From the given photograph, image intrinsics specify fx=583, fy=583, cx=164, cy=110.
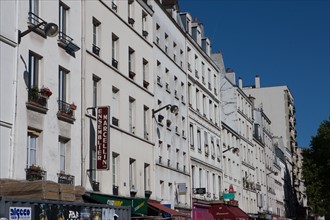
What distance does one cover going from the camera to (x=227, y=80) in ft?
183

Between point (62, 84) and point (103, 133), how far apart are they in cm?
258

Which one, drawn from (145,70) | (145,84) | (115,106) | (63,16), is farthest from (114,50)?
(63,16)

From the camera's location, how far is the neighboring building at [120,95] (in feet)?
78.5

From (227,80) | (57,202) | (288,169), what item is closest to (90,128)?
(57,202)

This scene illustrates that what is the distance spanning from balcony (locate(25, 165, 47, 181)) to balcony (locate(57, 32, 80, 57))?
5043 millimetres

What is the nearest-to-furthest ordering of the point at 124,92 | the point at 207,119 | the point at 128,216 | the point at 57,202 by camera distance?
the point at 57,202 < the point at 128,216 < the point at 124,92 < the point at 207,119

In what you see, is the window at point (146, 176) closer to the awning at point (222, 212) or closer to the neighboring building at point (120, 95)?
the neighboring building at point (120, 95)

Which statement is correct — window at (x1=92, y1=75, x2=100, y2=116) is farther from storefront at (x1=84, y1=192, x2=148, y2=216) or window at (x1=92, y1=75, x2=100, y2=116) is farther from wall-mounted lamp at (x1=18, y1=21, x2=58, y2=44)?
wall-mounted lamp at (x1=18, y1=21, x2=58, y2=44)

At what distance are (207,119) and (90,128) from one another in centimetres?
2107

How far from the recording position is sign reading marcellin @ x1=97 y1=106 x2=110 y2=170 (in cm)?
2292

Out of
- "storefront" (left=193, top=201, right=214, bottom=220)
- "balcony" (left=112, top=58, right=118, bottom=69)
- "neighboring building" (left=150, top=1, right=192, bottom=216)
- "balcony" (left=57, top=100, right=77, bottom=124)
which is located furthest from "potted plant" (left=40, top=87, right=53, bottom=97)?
"storefront" (left=193, top=201, right=214, bottom=220)

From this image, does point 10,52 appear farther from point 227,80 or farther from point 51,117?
point 227,80

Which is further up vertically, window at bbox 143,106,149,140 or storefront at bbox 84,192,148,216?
window at bbox 143,106,149,140

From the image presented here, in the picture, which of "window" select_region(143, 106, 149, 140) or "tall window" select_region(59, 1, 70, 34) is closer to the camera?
"tall window" select_region(59, 1, 70, 34)
